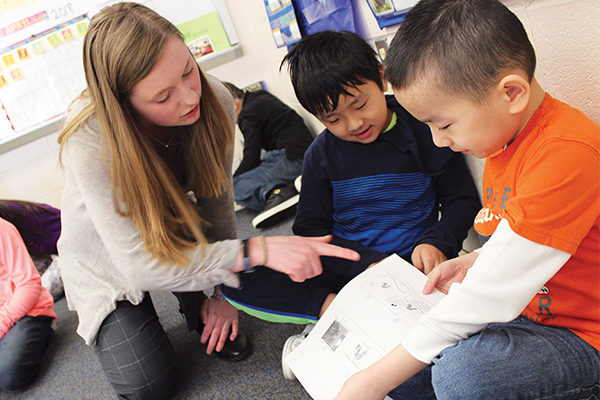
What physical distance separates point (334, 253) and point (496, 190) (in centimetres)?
34

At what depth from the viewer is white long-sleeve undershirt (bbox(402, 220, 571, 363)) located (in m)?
0.48

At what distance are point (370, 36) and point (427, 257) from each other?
622 millimetres

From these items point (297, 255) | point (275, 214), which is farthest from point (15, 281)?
point (297, 255)

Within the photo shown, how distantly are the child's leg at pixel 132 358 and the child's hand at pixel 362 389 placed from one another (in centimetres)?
66

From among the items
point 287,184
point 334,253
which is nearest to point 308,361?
point 334,253

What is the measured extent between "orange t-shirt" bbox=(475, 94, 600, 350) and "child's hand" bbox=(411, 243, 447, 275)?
0.26 m

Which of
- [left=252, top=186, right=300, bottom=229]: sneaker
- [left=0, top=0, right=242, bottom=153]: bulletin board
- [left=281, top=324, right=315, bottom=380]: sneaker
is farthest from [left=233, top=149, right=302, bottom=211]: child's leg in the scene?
[left=281, top=324, right=315, bottom=380]: sneaker

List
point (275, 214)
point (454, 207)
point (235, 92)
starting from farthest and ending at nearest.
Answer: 1. point (235, 92)
2. point (275, 214)
3. point (454, 207)

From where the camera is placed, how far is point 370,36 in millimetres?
1123

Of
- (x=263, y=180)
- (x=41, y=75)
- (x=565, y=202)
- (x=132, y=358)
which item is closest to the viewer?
(x=565, y=202)

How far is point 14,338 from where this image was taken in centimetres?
145

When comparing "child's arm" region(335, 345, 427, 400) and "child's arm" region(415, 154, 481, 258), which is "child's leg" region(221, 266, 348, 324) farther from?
"child's arm" region(335, 345, 427, 400)

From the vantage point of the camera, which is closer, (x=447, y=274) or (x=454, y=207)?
(x=447, y=274)

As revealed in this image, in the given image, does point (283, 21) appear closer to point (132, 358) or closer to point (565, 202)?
point (132, 358)
